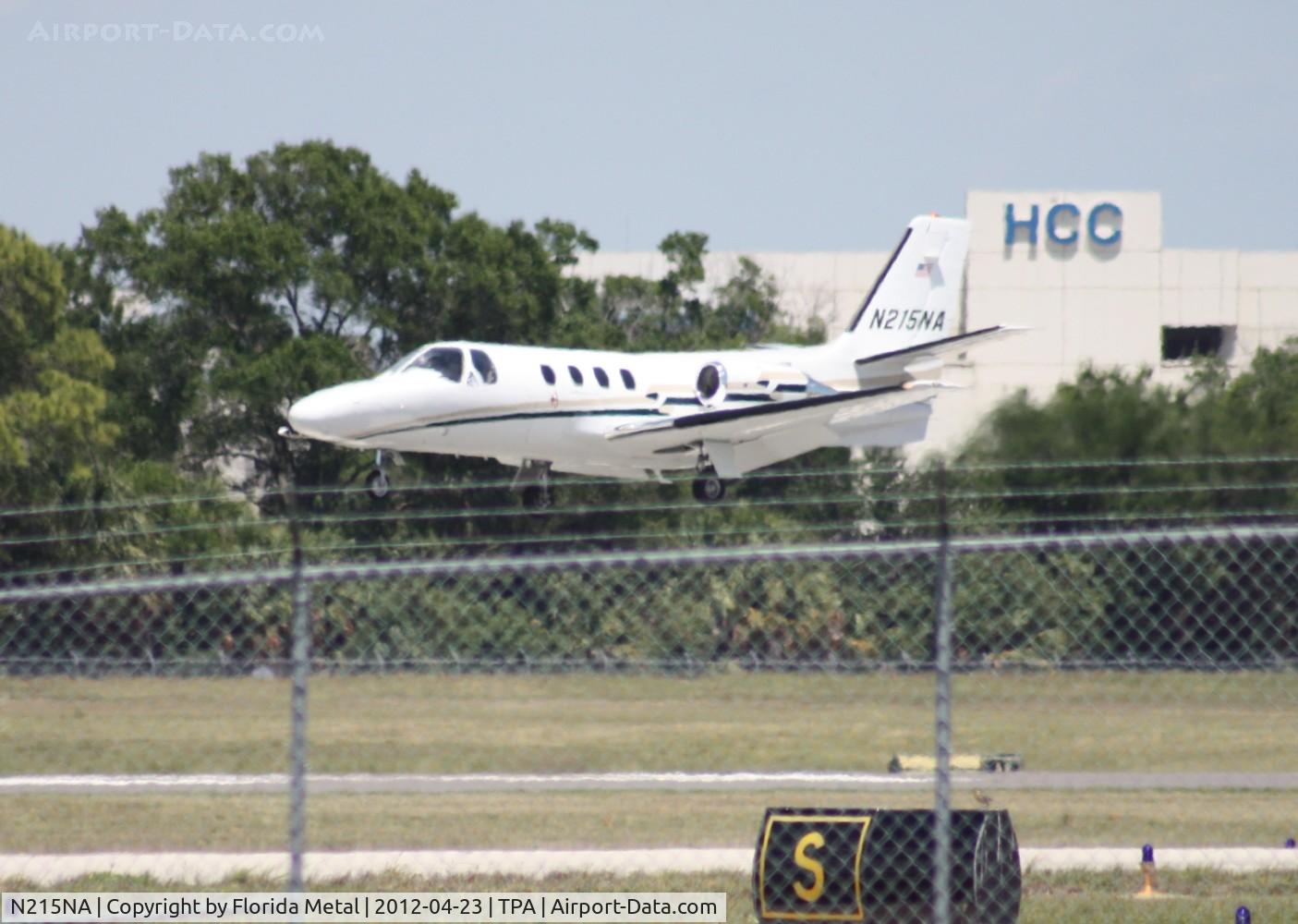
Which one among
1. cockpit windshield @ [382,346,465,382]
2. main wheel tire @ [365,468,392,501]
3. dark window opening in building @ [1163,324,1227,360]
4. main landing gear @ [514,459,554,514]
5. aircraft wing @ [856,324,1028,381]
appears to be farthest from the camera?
dark window opening in building @ [1163,324,1227,360]

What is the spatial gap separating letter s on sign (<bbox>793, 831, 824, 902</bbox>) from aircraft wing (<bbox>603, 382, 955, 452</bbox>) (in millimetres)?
21873

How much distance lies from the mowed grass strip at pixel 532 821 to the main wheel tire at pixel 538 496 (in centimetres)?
1442

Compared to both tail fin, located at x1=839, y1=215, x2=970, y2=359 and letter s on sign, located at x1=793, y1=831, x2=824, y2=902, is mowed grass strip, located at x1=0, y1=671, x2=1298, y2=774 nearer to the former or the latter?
letter s on sign, located at x1=793, y1=831, x2=824, y2=902

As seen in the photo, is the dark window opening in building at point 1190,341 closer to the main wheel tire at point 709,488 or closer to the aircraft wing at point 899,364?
the aircraft wing at point 899,364

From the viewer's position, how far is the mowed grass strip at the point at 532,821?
14.4 meters

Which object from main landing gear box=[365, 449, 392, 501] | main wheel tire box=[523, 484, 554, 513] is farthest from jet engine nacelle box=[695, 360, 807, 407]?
main landing gear box=[365, 449, 392, 501]

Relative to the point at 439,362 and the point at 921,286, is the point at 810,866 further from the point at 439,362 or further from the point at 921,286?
the point at 921,286

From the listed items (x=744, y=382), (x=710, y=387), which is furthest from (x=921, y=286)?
(x=710, y=387)

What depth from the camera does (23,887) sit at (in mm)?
12383

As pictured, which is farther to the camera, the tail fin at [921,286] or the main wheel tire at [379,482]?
the tail fin at [921,286]

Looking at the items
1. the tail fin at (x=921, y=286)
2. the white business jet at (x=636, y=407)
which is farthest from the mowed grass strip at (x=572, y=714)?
the tail fin at (x=921, y=286)

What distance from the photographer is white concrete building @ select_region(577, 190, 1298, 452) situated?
5312 centimetres

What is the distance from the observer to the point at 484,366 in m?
30.2

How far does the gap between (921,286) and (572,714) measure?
99.6 ft
